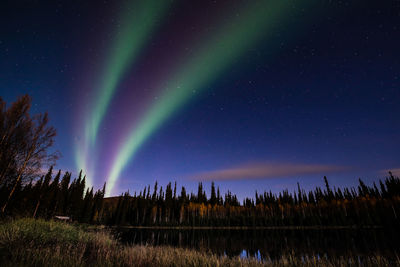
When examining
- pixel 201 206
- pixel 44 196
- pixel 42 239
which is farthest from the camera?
pixel 201 206

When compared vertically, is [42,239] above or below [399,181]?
below

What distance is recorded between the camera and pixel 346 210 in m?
123

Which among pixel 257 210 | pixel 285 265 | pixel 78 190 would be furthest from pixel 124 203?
pixel 285 265

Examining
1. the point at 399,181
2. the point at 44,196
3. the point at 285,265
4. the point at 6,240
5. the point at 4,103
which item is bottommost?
the point at 285,265

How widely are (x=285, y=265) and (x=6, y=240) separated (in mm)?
16006

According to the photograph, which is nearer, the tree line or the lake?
the lake

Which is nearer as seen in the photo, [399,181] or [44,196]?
[44,196]

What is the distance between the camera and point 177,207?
147875mm

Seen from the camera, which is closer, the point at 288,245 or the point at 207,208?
the point at 288,245

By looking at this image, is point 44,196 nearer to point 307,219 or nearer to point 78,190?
point 78,190

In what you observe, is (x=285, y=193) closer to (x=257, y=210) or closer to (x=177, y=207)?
(x=257, y=210)

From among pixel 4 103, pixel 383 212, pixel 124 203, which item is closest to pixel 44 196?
pixel 124 203

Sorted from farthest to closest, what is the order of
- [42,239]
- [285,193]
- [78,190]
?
[285,193]
[78,190]
[42,239]

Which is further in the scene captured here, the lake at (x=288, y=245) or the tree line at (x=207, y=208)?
the tree line at (x=207, y=208)
